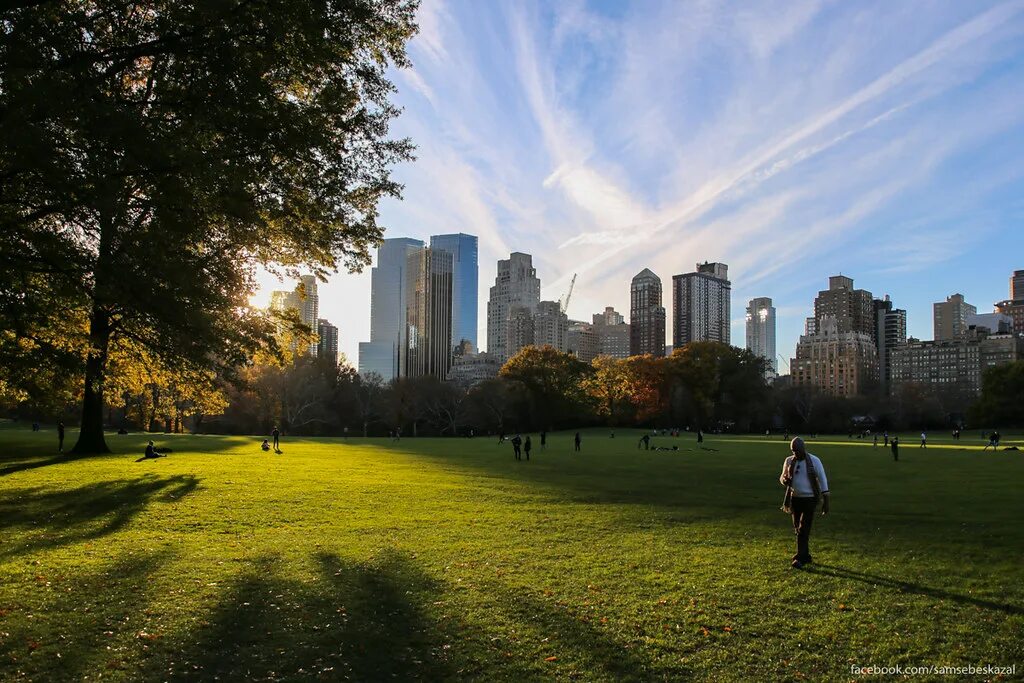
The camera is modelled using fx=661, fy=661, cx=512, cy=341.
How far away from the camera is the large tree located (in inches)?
405

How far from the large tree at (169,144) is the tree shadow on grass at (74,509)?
12.6ft

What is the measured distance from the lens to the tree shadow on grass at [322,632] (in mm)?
6676

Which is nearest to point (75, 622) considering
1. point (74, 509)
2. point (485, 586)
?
point (485, 586)

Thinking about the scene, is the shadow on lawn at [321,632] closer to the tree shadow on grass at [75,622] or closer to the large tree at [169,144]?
the tree shadow on grass at [75,622]

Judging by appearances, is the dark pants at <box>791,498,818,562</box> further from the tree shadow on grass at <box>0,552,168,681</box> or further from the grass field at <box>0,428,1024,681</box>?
the tree shadow on grass at <box>0,552,168,681</box>

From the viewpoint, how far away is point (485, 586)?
9.68 metres

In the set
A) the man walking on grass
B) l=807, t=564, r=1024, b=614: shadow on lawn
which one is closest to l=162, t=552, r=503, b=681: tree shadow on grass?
the man walking on grass

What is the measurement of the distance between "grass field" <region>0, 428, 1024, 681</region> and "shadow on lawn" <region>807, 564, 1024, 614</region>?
5 cm

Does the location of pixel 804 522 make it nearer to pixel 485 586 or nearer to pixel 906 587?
pixel 906 587

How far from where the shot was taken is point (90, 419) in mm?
32500

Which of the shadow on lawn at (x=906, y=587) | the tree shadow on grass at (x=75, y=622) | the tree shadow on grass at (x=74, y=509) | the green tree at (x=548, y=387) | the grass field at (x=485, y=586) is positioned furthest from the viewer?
the green tree at (x=548, y=387)

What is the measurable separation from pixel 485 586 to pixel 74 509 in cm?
1179

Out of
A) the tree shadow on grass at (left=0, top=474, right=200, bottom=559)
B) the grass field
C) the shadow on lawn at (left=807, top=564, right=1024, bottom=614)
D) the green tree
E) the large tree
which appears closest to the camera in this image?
the grass field

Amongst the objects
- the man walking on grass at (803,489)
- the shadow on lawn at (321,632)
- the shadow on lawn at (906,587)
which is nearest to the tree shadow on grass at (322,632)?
the shadow on lawn at (321,632)
